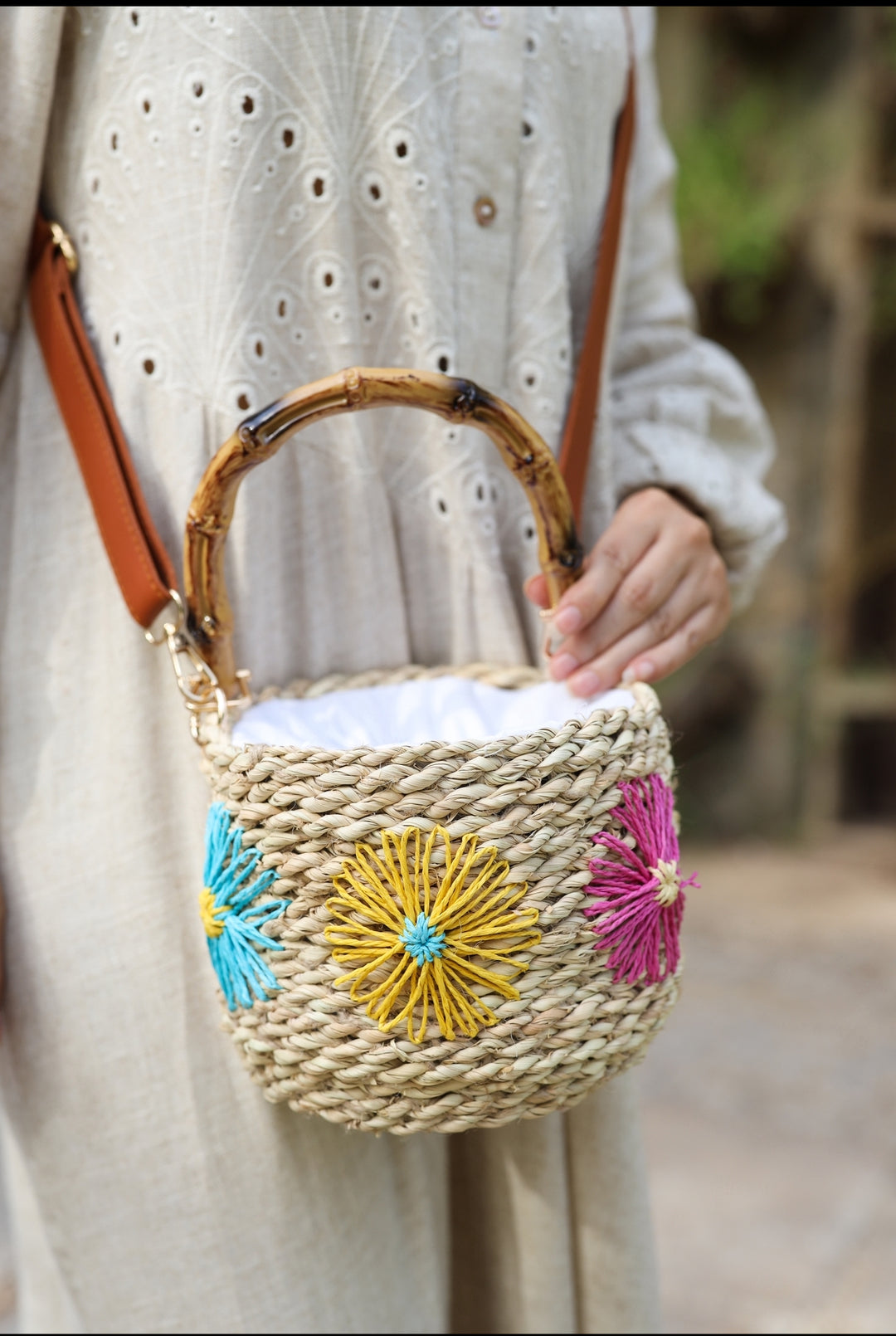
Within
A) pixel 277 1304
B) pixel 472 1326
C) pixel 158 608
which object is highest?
pixel 158 608

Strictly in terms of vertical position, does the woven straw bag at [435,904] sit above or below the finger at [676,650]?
below

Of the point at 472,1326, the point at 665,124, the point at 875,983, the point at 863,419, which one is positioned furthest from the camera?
the point at 863,419

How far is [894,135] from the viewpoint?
3.04m

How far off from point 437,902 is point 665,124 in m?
3.01

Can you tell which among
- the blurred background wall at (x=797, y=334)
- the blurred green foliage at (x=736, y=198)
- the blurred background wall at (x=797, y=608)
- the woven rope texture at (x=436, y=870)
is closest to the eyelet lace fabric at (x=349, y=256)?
the woven rope texture at (x=436, y=870)

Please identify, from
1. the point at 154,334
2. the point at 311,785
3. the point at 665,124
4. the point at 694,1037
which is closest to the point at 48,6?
the point at 154,334

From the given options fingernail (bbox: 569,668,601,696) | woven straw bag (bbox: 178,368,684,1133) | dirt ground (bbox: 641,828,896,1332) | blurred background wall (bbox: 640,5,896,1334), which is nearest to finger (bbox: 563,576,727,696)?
fingernail (bbox: 569,668,601,696)

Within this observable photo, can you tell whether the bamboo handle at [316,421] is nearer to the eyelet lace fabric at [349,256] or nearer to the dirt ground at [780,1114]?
the eyelet lace fabric at [349,256]

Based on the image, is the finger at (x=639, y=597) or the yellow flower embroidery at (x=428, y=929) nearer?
the yellow flower embroidery at (x=428, y=929)

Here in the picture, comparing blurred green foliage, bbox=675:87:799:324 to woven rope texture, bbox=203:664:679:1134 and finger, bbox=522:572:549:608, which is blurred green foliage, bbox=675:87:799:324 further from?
woven rope texture, bbox=203:664:679:1134

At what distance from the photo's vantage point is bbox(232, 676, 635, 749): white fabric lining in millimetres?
729

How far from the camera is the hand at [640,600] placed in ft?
2.53

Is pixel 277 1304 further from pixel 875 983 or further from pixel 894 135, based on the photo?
pixel 894 135

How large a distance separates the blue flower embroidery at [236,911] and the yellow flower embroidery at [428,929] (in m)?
0.05
